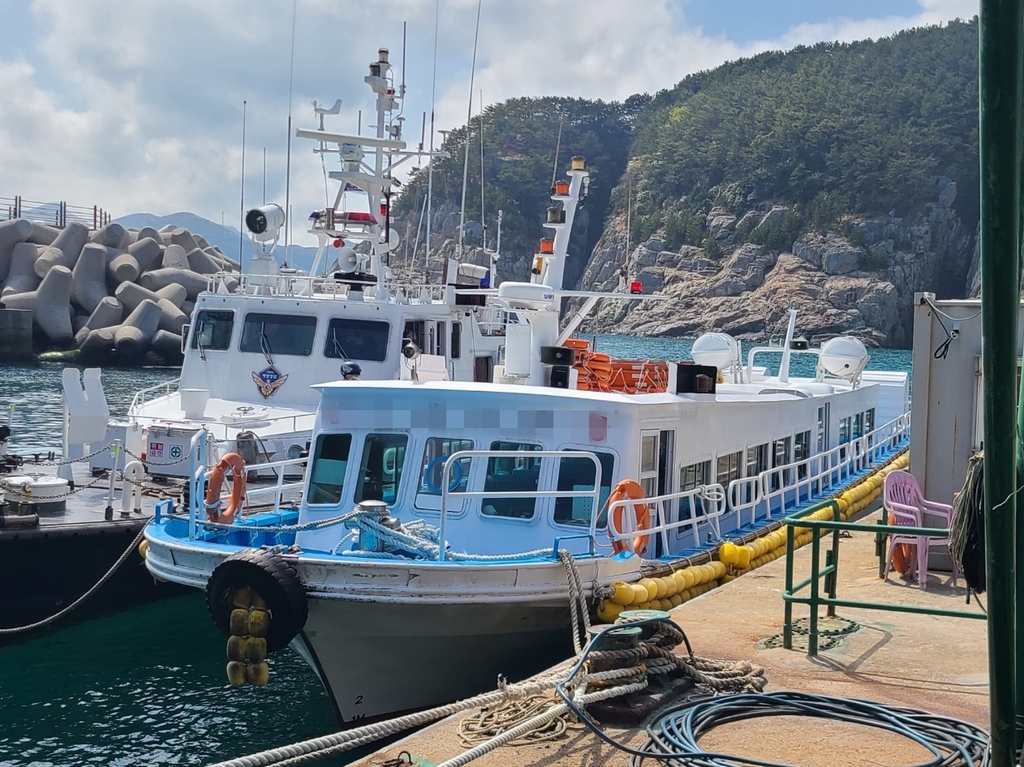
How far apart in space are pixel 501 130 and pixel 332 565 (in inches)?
5146

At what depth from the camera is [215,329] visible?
1697 centimetres

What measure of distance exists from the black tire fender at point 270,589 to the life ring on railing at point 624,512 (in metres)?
2.62

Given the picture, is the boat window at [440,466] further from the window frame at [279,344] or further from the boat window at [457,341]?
the boat window at [457,341]

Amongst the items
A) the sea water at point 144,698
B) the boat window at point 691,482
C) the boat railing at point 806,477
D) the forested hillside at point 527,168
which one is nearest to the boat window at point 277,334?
the sea water at point 144,698

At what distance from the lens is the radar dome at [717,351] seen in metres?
18.1

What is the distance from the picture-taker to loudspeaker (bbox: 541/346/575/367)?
12.1 m

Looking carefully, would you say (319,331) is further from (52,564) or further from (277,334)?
(52,564)

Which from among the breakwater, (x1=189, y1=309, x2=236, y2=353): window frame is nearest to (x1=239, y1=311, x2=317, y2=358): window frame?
(x1=189, y1=309, x2=236, y2=353): window frame

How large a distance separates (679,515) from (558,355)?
7.36 ft

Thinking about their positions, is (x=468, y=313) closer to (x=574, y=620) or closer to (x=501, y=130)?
(x=574, y=620)

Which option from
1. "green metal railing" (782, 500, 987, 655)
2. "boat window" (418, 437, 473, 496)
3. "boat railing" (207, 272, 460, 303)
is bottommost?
"green metal railing" (782, 500, 987, 655)

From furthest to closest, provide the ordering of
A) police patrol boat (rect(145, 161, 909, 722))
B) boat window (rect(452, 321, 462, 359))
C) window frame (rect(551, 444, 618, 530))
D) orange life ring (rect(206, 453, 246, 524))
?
1. boat window (rect(452, 321, 462, 359))
2. orange life ring (rect(206, 453, 246, 524))
3. window frame (rect(551, 444, 618, 530))
4. police patrol boat (rect(145, 161, 909, 722))

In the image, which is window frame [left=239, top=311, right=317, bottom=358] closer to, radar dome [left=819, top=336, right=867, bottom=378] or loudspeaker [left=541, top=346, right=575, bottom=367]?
loudspeaker [left=541, top=346, right=575, bottom=367]

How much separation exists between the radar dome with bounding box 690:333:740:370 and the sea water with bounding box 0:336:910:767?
29.1 feet
